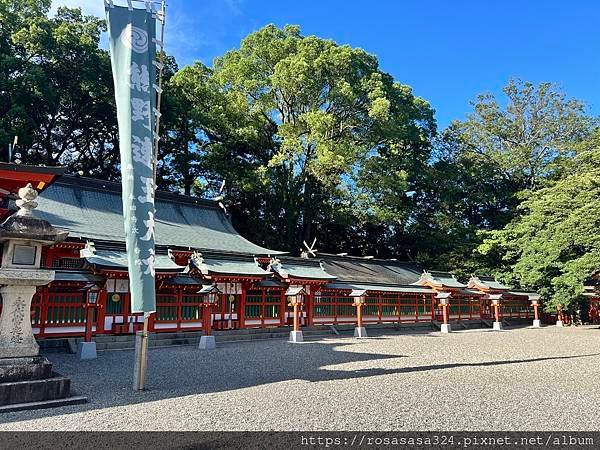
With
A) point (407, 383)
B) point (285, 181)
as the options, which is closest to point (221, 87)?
point (285, 181)

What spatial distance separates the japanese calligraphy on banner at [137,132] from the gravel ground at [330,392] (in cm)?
197

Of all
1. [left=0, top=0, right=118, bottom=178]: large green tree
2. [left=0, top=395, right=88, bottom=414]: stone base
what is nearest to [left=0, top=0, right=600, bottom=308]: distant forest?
[left=0, top=0, right=118, bottom=178]: large green tree

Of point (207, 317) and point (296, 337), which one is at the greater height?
point (207, 317)

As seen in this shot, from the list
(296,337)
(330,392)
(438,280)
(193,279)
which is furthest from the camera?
(438,280)

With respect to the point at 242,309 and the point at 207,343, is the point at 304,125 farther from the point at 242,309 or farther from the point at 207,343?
the point at 207,343

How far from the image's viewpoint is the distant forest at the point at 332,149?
955 inches

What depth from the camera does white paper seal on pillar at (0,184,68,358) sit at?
680cm

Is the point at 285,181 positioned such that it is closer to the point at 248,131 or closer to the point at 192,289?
the point at 248,131

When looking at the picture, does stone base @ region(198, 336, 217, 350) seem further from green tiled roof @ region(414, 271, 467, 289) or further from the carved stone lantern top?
green tiled roof @ region(414, 271, 467, 289)

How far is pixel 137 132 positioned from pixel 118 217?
13.6 meters

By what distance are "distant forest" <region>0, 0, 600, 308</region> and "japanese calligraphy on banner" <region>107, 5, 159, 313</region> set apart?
57.2ft

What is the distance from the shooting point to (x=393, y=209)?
30156 millimetres

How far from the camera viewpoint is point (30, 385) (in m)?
6.46

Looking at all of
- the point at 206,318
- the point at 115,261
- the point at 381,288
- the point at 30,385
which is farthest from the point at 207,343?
the point at 381,288
